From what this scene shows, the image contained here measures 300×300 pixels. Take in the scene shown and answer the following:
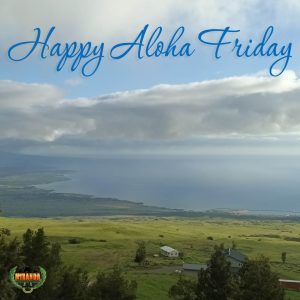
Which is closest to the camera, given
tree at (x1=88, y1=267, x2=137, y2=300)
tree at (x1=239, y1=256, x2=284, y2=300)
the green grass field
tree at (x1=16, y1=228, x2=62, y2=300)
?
tree at (x1=239, y1=256, x2=284, y2=300)

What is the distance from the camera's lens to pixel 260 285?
33.6 metres

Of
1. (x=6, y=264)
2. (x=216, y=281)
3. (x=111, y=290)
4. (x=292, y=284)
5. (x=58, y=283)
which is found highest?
(x=6, y=264)

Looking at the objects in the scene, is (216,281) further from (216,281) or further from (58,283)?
(58,283)

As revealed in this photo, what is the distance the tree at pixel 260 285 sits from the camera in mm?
33312

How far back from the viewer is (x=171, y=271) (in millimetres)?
79562

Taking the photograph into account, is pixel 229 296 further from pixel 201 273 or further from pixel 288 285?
pixel 288 285

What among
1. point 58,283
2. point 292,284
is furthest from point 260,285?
point 292,284

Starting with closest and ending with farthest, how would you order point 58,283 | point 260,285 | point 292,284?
point 260,285 → point 58,283 → point 292,284

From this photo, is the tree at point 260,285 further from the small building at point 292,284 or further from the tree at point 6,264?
the small building at point 292,284

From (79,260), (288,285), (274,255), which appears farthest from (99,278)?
(274,255)

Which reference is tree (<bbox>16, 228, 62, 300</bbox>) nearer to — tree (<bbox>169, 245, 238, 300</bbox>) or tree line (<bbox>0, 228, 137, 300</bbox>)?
tree line (<bbox>0, 228, 137, 300</bbox>)

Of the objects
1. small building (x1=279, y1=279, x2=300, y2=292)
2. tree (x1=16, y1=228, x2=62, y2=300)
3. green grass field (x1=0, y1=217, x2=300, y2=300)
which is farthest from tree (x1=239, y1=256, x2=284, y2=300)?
small building (x1=279, y1=279, x2=300, y2=292)

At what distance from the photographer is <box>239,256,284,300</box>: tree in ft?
109

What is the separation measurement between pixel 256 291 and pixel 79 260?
5144 centimetres
